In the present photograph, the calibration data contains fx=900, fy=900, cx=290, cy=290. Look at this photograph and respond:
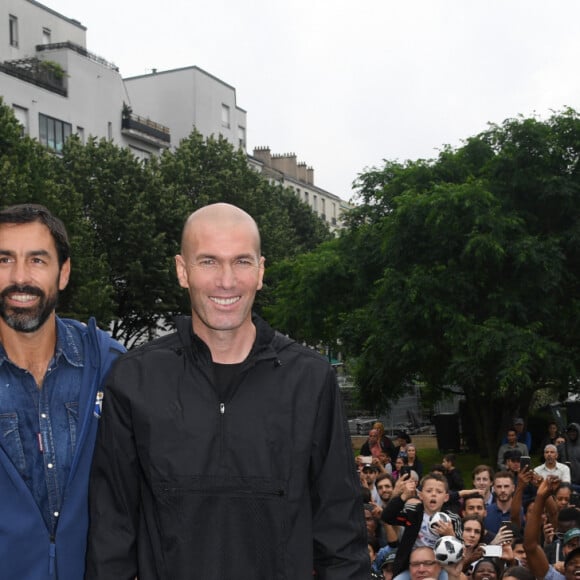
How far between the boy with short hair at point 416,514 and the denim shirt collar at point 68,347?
4.63m

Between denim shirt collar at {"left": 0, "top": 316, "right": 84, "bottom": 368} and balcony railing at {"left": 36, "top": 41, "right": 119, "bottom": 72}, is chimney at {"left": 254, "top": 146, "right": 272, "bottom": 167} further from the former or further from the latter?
denim shirt collar at {"left": 0, "top": 316, "right": 84, "bottom": 368}

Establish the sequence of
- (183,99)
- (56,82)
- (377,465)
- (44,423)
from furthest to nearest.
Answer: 1. (183,99)
2. (56,82)
3. (377,465)
4. (44,423)

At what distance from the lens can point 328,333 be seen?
29.2 m

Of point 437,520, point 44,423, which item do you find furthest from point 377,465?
point 44,423

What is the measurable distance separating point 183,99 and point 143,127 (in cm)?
943

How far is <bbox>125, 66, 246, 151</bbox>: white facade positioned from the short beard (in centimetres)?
5329

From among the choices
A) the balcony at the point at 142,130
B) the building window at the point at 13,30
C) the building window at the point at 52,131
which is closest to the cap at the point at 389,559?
the building window at the point at 52,131

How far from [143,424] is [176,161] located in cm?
3488

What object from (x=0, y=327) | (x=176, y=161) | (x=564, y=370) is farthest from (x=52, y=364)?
(x=176, y=161)

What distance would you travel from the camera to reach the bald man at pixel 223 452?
3.10 m

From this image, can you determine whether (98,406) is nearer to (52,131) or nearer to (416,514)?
(416,514)

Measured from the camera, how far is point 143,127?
48062mm

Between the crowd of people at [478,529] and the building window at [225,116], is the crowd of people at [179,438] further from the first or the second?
the building window at [225,116]

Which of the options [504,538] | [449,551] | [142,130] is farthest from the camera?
[142,130]
